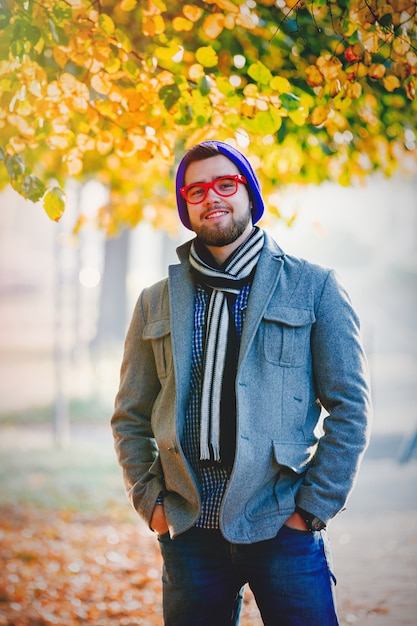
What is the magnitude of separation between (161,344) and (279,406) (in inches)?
25.1

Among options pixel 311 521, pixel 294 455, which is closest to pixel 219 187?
pixel 294 455

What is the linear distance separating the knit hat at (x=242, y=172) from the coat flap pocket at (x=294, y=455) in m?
1.05

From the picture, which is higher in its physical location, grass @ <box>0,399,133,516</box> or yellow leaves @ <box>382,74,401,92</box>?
yellow leaves @ <box>382,74,401,92</box>

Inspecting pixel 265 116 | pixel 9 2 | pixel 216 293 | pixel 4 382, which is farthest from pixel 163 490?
pixel 4 382

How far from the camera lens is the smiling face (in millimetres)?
2979

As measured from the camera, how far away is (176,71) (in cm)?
364

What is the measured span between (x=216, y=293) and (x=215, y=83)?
4.20ft

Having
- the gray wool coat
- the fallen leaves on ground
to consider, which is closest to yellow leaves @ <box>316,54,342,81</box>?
the gray wool coat

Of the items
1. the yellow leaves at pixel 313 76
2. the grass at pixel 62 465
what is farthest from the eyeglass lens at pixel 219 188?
the grass at pixel 62 465

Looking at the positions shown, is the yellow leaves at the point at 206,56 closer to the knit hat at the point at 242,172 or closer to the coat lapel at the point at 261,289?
the knit hat at the point at 242,172

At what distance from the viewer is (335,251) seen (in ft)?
89.5

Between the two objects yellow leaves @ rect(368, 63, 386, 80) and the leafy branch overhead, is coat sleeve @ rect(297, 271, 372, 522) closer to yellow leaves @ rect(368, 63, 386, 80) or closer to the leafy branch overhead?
the leafy branch overhead

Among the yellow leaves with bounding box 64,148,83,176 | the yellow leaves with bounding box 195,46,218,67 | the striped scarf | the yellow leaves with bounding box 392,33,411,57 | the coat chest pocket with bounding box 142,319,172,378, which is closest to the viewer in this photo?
the striped scarf

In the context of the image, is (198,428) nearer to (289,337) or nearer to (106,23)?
(289,337)
